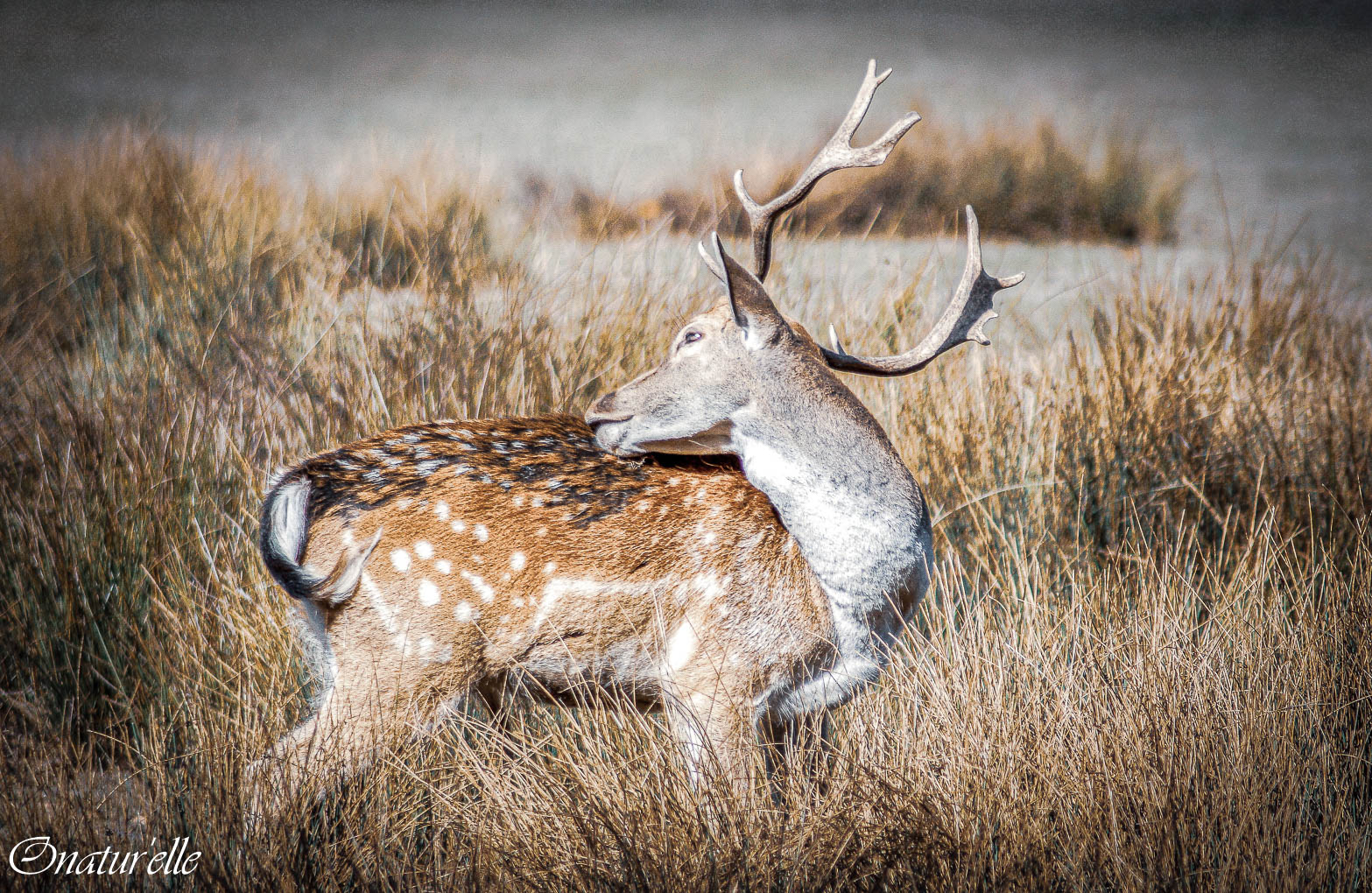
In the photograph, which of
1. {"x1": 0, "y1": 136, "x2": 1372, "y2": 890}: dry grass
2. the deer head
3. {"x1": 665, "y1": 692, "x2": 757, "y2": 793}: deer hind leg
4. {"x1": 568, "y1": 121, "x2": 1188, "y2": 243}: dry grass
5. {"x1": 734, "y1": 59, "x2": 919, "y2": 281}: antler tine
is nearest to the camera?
{"x1": 0, "y1": 136, "x2": 1372, "y2": 890}: dry grass

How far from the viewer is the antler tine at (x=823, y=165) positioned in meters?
1.89

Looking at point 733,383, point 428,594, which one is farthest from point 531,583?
point 733,383

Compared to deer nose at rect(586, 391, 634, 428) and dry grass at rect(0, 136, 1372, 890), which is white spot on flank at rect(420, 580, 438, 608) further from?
deer nose at rect(586, 391, 634, 428)

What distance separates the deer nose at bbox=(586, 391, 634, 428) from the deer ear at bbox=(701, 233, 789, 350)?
0.23m

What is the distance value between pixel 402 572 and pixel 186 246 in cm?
237

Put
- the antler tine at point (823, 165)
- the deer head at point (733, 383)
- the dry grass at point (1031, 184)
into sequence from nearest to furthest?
the deer head at point (733, 383), the antler tine at point (823, 165), the dry grass at point (1031, 184)

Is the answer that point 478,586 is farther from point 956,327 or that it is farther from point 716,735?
point 956,327

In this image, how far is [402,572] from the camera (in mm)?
1700

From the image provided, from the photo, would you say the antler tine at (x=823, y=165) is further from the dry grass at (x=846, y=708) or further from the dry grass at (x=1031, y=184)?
the dry grass at (x=1031, y=184)

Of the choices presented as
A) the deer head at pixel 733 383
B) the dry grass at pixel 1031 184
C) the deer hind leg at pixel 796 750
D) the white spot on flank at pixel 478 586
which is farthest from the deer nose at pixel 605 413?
the dry grass at pixel 1031 184

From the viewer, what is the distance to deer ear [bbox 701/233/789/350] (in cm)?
175

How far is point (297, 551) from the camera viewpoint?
172 centimetres

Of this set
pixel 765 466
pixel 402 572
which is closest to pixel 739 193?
pixel 765 466

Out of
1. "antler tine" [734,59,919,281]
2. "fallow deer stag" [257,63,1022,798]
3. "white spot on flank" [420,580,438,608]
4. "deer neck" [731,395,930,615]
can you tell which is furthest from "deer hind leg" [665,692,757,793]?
"antler tine" [734,59,919,281]
